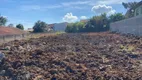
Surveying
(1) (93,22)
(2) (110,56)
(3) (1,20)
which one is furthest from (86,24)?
(2) (110,56)

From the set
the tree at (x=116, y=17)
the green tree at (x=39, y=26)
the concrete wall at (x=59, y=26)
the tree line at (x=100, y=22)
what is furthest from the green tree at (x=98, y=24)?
the concrete wall at (x=59, y=26)

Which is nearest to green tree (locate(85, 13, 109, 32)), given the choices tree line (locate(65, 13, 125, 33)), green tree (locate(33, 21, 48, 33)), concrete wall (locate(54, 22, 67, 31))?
tree line (locate(65, 13, 125, 33))

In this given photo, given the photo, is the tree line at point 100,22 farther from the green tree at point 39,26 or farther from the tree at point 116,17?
the green tree at point 39,26

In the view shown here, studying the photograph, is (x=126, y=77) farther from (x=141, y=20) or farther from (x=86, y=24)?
(x=86, y=24)

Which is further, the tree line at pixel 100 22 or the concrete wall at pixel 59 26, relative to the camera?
the concrete wall at pixel 59 26

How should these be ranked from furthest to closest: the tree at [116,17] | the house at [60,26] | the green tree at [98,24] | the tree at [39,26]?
the house at [60,26] → the tree at [39,26] → the tree at [116,17] → the green tree at [98,24]

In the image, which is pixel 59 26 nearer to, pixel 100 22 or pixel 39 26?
pixel 39 26

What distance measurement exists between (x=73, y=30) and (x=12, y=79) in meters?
41.4

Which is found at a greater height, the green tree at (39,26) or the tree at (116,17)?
the tree at (116,17)

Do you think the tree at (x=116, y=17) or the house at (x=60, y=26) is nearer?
the tree at (x=116, y=17)

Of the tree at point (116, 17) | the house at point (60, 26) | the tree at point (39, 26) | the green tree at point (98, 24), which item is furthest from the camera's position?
the house at point (60, 26)

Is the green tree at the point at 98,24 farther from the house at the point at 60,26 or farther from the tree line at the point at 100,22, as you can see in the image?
the house at the point at 60,26

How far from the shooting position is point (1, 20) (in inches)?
2163

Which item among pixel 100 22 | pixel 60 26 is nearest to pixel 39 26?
pixel 100 22
